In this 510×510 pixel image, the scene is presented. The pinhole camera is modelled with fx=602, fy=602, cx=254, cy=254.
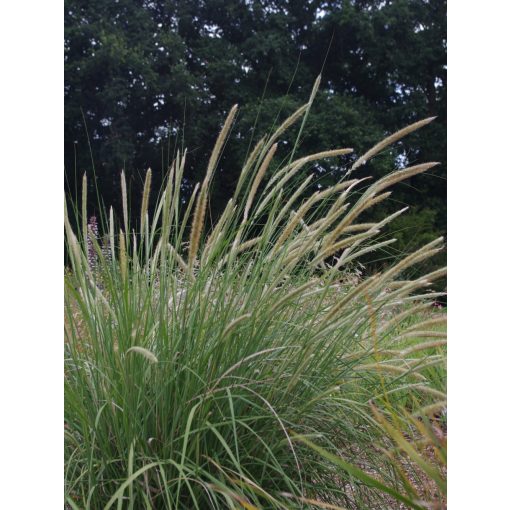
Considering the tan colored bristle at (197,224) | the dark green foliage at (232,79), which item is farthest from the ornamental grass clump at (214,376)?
the dark green foliage at (232,79)

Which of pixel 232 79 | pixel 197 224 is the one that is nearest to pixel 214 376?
pixel 197 224

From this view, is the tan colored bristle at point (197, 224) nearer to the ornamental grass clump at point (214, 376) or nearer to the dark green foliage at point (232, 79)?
the ornamental grass clump at point (214, 376)

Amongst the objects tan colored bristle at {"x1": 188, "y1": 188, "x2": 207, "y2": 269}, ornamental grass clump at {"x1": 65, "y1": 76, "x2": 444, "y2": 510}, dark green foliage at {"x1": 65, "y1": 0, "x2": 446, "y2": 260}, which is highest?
dark green foliage at {"x1": 65, "y1": 0, "x2": 446, "y2": 260}

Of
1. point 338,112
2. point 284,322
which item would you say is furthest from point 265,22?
point 284,322

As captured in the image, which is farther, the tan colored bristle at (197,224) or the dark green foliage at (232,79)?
the dark green foliage at (232,79)

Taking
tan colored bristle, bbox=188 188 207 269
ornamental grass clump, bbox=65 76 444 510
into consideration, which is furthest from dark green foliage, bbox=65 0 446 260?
tan colored bristle, bbox=188 188 207 269

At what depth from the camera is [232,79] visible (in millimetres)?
11219

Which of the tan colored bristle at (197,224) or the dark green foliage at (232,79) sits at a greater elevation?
the dark green foliage at (232,79)

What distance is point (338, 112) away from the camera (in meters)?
10.5

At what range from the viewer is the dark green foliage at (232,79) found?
9141 millimetres

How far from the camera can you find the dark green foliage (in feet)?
30.0

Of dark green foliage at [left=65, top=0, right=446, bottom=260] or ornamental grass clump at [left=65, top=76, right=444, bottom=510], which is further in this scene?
dark green foliage at [left=65, top=0, right=446, bottom=260]

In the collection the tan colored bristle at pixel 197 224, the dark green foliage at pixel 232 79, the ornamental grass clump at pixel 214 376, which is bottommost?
the ornamental grass clump at pixel 214 376

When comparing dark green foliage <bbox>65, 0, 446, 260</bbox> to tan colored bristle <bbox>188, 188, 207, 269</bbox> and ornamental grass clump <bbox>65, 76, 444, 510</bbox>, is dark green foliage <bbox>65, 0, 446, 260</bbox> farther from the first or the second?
tan colored bristle <bbox>188, 188, 207, 269</bbox>
